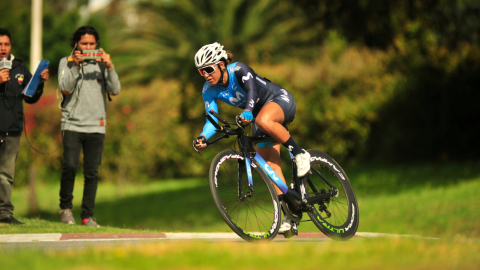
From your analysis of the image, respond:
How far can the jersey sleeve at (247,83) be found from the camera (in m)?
5.58

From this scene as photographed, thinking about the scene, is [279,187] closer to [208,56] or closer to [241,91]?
[241,91]

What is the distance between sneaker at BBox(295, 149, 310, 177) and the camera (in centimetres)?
586

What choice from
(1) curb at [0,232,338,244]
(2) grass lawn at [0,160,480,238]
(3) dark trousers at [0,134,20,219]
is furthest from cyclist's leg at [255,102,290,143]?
(3) dark trousers at [0,134,20,219]

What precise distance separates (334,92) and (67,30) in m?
12.7

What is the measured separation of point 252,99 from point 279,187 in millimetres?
896

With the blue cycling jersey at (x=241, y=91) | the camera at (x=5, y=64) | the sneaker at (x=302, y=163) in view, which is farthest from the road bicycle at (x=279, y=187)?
the camera at (x=5, y=64)

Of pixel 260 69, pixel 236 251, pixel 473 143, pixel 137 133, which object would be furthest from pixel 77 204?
pixel 236 251

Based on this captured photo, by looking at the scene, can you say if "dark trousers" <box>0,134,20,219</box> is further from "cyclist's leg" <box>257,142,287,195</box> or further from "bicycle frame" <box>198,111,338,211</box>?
"cyclist's leg" <box>257,142,287,195</box>

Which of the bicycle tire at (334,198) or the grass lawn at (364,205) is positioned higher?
the bicycle tire at (334,198)

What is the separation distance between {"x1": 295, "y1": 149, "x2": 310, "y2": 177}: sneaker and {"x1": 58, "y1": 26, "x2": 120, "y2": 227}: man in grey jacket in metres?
2.82

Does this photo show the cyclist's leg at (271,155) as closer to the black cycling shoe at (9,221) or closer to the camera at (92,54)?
the camera at (92,54)

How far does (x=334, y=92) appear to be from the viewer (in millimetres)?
18688

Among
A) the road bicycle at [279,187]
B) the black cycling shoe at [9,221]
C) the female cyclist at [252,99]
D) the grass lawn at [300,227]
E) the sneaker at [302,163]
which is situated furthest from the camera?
the black cycling shoe at [9,221]

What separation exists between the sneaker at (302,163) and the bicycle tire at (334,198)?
7.0 inches
